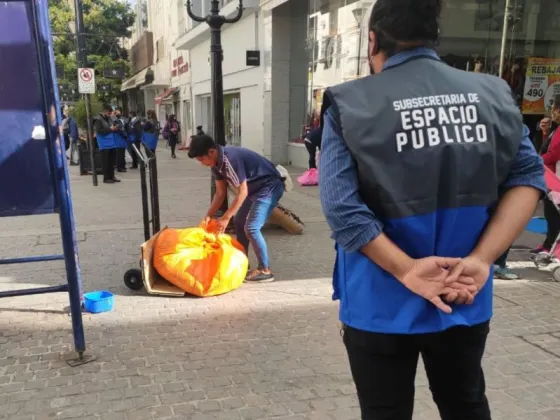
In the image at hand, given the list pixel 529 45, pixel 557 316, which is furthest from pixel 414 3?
pixel 529 45

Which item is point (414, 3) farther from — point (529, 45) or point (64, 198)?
point (529, 45)

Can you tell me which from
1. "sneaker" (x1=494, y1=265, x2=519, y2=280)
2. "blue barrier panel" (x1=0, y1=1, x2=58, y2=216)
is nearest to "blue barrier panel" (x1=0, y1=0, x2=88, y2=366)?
"blue barrier panel" (x1=0, y1=1, x2=58, y2=216)

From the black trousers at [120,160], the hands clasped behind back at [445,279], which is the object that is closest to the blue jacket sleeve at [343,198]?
the hands clasped behind back at [445,279]

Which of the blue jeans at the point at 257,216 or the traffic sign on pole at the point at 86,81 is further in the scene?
the traffic sign on pole at the point at 86,81

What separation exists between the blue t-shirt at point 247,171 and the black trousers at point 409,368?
3.23m

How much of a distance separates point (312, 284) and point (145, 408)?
2484 mm

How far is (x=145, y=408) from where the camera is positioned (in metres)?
2.90

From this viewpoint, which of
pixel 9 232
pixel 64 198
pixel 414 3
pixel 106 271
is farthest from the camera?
pixel 9 232

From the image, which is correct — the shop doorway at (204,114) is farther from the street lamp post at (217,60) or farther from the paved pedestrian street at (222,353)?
the paved pedestrian street at (222,353)

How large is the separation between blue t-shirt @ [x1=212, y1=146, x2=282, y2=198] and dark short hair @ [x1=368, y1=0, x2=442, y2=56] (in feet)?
10.7

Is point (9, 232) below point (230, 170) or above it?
below

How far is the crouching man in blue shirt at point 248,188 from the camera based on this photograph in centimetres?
475

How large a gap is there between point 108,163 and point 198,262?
892 cm

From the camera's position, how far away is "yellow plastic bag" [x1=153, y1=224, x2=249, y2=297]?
462cm
